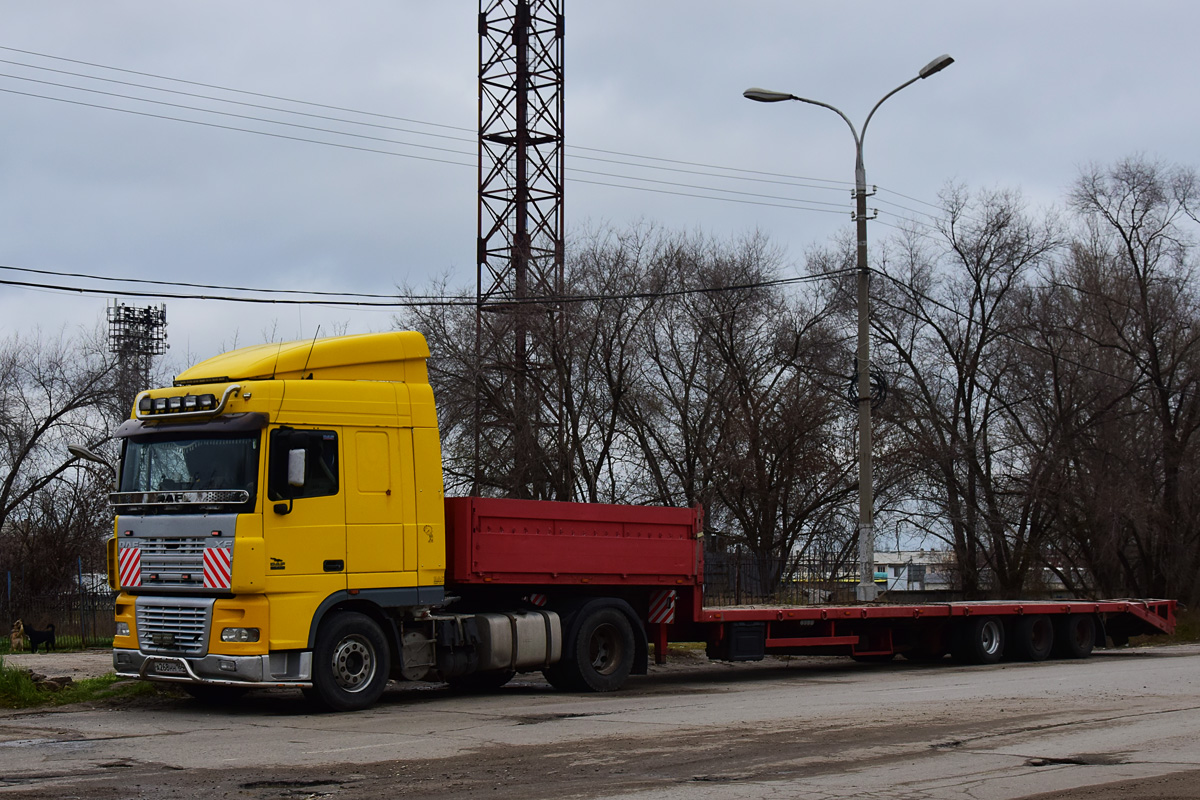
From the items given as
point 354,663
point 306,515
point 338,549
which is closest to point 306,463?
point 306,515

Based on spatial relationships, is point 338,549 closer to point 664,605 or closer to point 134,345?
point 664,605

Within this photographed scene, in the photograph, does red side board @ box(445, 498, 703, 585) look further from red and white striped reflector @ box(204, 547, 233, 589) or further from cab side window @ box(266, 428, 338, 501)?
red and white striped reflector @ box(204, 547, 233, 589)

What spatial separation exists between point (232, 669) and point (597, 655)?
5040 mm

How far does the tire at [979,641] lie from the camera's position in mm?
20016

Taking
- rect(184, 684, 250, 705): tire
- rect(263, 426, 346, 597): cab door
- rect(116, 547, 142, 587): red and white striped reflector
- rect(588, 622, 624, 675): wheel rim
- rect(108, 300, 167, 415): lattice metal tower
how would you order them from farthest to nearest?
rect(108, 300, 167, 415): lattice metal tower < rect(588, 622, 624, 675): wheel rim < rect(184, 684, 250, 705): tire < rect(116, 547, 142, 587): red and white striped reflector < rect(263, 426, 346, 597): cab door

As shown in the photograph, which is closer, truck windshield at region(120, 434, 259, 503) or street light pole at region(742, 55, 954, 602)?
truck windshield at region(120, 434, 259, 503)

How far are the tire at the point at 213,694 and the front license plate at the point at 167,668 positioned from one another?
0.95 metres

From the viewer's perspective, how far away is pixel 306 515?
488 inches

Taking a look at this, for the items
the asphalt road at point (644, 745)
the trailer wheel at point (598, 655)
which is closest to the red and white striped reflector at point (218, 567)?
the asphalt road at point (644, 745)

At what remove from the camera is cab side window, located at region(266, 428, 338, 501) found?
40.1 feet

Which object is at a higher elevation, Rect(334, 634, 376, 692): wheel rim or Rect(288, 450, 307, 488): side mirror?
Rect(288, 450, 307, 488): side mirror

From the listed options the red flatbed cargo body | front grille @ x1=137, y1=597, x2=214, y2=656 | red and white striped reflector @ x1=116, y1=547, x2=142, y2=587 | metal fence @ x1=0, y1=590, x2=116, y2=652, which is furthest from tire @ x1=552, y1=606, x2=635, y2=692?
metal fence @ x1=0, y1=590, x2=116, y2=652

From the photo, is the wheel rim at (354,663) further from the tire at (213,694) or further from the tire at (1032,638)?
the tire at (1032,638)

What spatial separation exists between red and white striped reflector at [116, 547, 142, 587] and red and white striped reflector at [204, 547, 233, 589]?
1.07 meters
